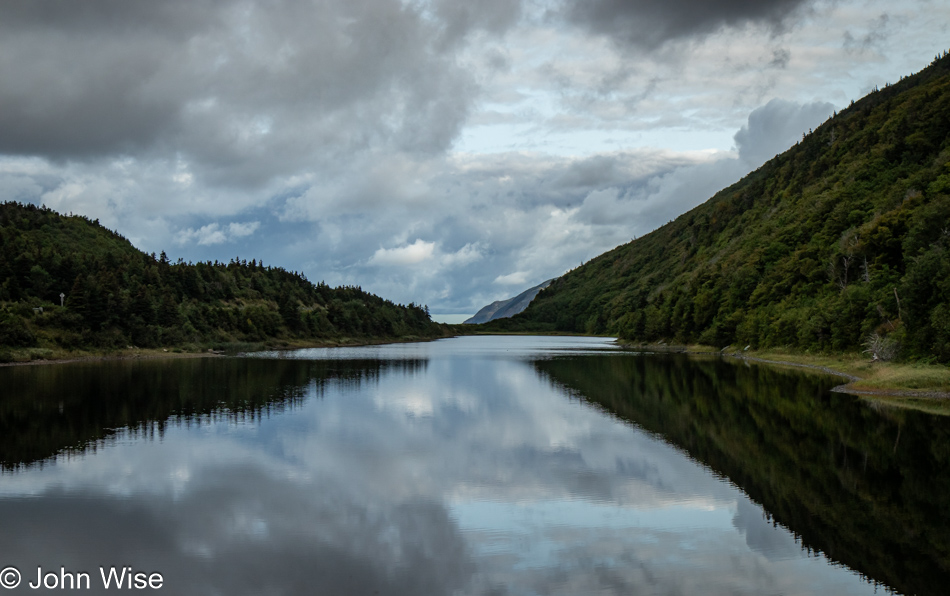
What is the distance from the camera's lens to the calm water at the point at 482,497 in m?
17.5

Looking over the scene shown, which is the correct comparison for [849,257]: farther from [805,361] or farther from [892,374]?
[892,374]

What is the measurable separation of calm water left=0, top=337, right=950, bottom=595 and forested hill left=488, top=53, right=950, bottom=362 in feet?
89.1

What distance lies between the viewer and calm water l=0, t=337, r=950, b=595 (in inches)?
690

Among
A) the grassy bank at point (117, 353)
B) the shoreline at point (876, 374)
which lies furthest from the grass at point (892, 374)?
the grassy bank at point (117, 353)

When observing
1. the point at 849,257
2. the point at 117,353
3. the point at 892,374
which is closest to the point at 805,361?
the point at 849,257

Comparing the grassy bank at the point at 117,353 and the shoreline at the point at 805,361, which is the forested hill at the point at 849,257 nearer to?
the shoreline at the point at 805,361

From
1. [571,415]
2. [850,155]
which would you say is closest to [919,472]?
[571,415]

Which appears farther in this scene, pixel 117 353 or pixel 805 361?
pixel 117 353

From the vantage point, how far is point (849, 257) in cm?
9762

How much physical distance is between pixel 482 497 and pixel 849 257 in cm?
9106

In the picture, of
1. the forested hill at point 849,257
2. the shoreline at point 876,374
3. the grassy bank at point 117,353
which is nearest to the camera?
the shoreline at point 876,374

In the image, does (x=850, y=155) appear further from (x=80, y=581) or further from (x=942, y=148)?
(x=80, y=581)

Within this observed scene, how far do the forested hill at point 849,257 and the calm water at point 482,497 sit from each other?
2715 cm

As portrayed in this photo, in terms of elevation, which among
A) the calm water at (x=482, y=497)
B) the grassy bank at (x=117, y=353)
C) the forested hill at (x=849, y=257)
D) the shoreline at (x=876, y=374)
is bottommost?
the calm water at (x=482, y=497)
